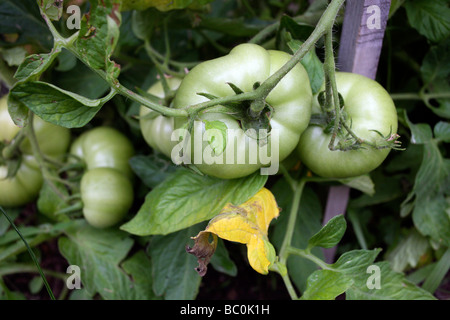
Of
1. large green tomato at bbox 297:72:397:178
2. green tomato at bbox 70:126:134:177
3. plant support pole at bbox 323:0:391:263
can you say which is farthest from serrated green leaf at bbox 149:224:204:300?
plant support pole at bbox 323:0:391:263

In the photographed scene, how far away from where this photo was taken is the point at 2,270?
999 millimetres

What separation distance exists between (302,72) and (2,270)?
2.89 feet

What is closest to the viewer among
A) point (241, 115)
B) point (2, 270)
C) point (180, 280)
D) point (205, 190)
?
point (241, 115)

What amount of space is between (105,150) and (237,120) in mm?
495

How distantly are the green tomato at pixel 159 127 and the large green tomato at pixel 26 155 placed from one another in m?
0.33

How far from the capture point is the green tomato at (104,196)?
0.90 metres

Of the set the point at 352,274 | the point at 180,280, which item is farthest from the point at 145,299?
the point at 352,274

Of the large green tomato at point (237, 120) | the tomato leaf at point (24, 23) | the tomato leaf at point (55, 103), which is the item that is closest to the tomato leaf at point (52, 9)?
the tomato leaf at point (55, 103)

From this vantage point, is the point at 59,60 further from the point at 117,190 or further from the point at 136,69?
the point at 117,190

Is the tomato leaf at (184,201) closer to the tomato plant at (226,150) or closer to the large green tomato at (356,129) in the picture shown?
the tomato plant at (226,150)

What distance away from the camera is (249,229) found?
0.65m

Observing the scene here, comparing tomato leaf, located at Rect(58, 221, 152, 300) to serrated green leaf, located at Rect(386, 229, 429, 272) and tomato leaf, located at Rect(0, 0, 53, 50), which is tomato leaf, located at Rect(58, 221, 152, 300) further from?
serrated green leaf, located at Rect(386, 229, 429, 272)

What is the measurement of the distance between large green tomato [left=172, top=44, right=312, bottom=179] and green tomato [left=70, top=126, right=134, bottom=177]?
15.9 inches

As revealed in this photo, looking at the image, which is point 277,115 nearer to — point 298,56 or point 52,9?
point 298,56
